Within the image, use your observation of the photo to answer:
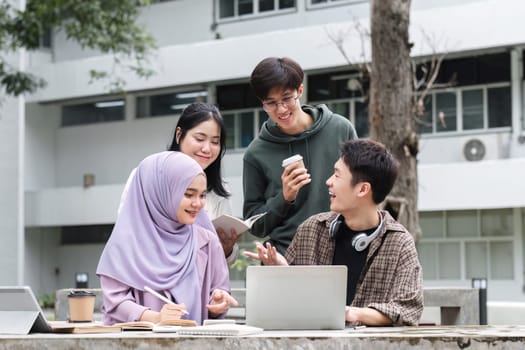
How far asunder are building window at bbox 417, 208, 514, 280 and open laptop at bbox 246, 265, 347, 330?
18.1 meters

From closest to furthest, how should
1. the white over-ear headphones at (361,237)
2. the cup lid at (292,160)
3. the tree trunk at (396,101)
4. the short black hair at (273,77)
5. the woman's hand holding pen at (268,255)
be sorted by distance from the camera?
the woman's hand holding pen at (268,255), the white over-ear headphones at (361,237), the cup lid at (292,160), the short black hair at (273,77), the tree trunk at (396,101)

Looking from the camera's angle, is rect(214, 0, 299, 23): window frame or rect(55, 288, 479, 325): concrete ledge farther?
rect(214, 0, 299, 23): window frame

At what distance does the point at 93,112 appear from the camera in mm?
27062

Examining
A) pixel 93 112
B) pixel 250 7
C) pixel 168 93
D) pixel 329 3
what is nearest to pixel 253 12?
pixel 250 7

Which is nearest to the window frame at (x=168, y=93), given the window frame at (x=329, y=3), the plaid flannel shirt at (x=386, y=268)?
the window frame at (x=329, y=3)

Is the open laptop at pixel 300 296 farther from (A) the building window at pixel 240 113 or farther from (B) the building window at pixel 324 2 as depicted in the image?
(A) the building window at pixel 240 113

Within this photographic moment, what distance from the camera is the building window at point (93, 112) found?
87.2 feet

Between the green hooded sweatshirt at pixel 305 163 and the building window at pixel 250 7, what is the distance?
19004mm

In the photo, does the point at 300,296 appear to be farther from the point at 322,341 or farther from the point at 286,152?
the point at 286,152

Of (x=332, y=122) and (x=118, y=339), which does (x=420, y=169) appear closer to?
(x=332, y=122)

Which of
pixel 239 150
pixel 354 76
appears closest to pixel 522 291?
pixel 354 76

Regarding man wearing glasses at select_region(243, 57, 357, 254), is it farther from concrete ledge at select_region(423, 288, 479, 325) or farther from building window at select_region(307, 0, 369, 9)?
building window at select_region(307, 0, 369, 9)

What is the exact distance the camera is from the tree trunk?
964 cm

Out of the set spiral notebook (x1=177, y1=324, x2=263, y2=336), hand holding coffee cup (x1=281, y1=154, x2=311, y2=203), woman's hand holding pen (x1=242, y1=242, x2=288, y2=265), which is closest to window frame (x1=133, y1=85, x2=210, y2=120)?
hand holding coffee cup (x1=281, y1=154, x2=311, y2=203)
